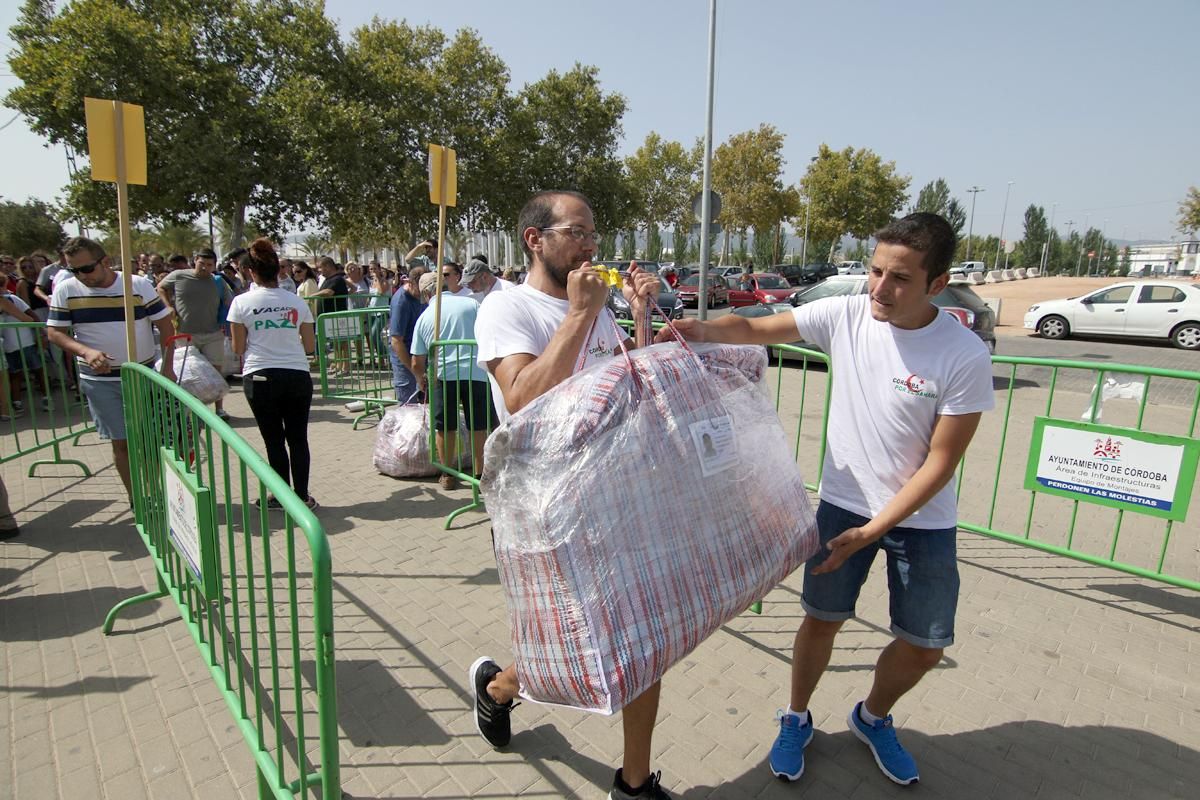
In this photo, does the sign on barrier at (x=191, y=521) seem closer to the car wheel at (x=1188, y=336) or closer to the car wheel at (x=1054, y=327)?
the car wheel at (x=1188, y=336)

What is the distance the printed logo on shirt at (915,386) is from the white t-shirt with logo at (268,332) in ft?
12.5

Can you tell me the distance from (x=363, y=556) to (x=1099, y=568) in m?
4.53

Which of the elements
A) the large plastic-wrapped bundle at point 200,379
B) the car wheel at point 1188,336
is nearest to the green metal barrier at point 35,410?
the large plastic-wrapped bundle at point 200,379

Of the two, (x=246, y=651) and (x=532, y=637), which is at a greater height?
(x=532, y=637)

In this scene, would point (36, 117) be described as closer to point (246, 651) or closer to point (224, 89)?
point (224, 89)

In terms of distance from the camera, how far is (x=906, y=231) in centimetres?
196

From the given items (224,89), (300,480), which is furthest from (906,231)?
(224,89)

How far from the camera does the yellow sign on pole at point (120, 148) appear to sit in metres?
3.44

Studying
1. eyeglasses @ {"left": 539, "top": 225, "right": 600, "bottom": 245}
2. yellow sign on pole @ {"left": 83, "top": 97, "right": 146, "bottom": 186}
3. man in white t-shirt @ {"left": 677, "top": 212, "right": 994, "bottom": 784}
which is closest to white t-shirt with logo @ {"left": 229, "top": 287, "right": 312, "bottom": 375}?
yellow sign on pole @ {"left": 83, "top": 97, "right": 146, "bottom": 186}

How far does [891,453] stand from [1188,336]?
18208 millimetres

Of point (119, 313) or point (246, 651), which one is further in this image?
point (119, 313)

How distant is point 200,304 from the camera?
7.31 metres

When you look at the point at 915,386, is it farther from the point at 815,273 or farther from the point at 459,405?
the point at 815,273

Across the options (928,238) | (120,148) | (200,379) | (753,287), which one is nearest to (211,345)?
(200,379)
